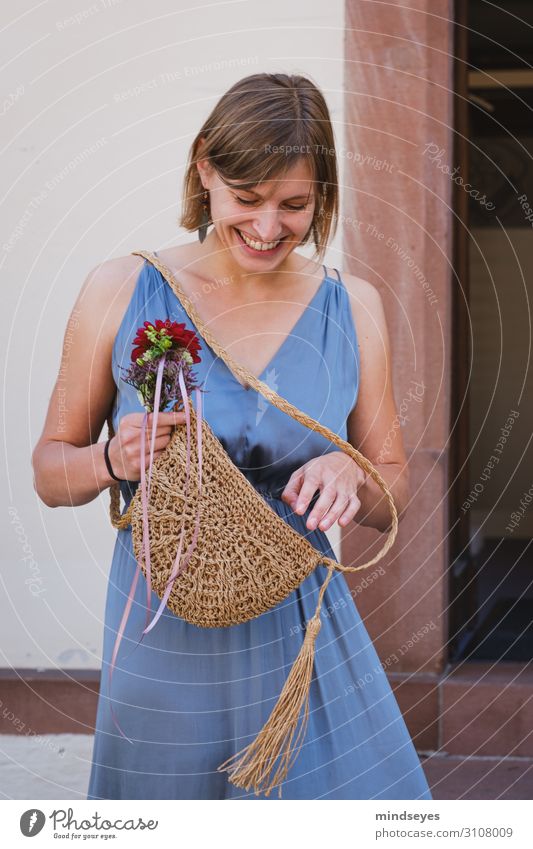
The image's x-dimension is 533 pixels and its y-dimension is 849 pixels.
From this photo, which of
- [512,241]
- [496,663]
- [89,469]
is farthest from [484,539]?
[89,469]

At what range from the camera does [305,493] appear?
49.3 inches

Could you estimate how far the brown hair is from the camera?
4.31 ft

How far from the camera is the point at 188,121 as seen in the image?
90.0 inches

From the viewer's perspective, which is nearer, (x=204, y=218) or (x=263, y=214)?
(x=263, y=214)

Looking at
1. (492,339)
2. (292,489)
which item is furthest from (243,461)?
(492,339)

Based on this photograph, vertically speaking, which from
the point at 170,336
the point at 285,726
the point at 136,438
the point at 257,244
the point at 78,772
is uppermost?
the point at 257,244

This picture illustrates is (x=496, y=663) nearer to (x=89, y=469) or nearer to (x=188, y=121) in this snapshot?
(x=188, y=121)

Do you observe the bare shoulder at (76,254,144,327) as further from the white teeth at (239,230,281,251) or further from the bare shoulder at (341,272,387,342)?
the bare shoulder at (341,272,387,342)

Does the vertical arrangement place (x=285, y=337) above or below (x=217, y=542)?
above
